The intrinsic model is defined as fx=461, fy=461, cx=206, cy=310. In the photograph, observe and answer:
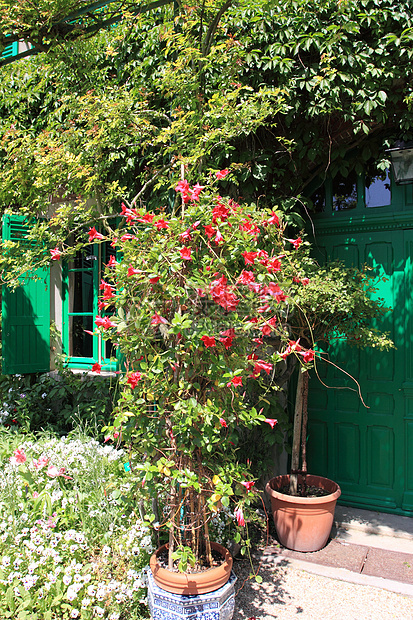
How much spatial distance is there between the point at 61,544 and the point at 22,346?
2.58m

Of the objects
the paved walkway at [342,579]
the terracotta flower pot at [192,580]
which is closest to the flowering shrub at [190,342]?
the terracotta flower pot at [192,580]

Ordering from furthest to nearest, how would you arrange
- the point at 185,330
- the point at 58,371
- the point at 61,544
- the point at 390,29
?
the point at 58,371
the point at 390,29
the point at 61,544
the point at 185,330

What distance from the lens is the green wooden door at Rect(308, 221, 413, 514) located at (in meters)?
3.63

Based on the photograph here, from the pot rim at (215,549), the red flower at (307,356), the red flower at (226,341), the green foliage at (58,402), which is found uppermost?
the red flower at (226,341)

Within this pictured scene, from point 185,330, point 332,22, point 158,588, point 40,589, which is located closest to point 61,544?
point 40,589

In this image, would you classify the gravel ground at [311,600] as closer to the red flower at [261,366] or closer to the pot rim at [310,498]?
the pot rim at [310,498]

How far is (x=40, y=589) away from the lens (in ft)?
7.25

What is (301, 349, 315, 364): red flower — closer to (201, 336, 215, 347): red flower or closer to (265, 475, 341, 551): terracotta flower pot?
(201, 336, 215, 347): red flower

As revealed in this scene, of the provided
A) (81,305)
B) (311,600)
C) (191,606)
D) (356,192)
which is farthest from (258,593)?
(81,305)

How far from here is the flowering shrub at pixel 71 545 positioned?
86.7 inches

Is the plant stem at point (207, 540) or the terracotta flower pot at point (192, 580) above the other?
the plant stem at point (207, 540)

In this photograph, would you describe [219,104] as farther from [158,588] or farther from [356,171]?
[158,588]

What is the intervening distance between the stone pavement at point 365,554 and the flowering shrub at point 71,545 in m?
1.06

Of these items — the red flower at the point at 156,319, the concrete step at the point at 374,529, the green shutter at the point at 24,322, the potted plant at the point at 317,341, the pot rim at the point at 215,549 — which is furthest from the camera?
the green shutter at the point at 24,322
